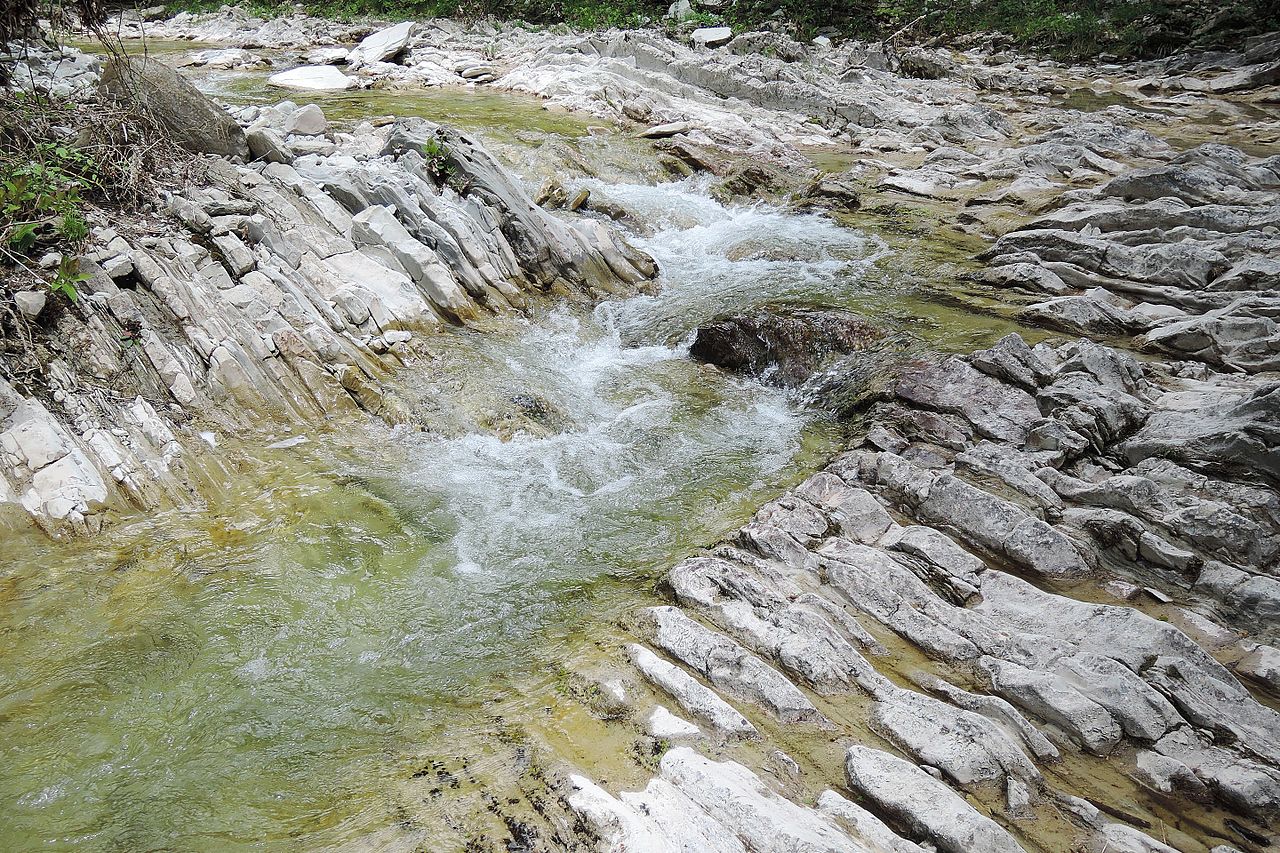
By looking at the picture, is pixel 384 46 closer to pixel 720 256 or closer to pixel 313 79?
pixel 313 79

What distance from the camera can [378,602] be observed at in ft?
18.6

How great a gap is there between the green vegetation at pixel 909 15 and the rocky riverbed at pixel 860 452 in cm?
1296

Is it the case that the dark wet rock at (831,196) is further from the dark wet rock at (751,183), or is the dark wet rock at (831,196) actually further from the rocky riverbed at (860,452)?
the dark wet rock at (751,183)

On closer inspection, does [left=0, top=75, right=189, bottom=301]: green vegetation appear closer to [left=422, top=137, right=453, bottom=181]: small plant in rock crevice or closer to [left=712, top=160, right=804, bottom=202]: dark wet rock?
[left=422, top=137, right=453, bottom=181]: small plant in rock crevice

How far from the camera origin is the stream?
13.3 ft

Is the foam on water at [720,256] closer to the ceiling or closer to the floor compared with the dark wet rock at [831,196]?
closer to the floor

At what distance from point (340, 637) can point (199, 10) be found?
124 feet

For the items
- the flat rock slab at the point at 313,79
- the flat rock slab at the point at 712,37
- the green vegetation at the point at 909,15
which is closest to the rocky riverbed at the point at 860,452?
the flat rock slab at the point at 313,79

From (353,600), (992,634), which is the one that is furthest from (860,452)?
(353,600)

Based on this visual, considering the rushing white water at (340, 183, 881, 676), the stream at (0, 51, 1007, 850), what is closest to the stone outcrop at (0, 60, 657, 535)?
the stream at (0, 51, 1007, 850)

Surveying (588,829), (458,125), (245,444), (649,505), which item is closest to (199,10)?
(458,125)

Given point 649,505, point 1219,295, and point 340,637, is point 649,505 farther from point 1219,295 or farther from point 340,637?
point 1219,295

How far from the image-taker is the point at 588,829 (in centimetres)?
376

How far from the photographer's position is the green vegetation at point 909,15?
2567 cm
